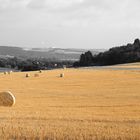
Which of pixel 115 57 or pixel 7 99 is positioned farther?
→ pixel 115 57

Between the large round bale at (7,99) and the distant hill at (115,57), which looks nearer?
the large round bale at (7,99)

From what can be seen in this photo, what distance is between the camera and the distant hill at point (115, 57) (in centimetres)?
12112

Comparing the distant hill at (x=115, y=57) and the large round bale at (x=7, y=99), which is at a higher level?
the distant hill at (x=115, y=57)

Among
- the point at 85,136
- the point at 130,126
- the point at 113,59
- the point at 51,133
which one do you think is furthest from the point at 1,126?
the point at 113,59

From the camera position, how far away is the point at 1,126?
15.1m

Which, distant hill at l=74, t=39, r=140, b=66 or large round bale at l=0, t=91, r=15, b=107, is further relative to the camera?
distant hill at l=74, t=39, r=140, b=66

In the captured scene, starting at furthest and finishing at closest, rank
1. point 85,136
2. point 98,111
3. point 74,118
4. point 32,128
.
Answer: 1. point 98,111
2. point 74,118
3. point 32,128
4. point 85,136

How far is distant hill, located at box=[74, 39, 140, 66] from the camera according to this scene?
12112cm

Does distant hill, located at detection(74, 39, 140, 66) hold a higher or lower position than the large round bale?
higher

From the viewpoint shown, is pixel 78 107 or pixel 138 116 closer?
pixel 138 116

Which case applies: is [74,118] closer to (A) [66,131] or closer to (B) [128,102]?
(A) [66,131]

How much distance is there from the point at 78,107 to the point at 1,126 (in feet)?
29.0

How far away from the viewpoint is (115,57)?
123 metres

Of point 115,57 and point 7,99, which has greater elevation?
point 115,57
